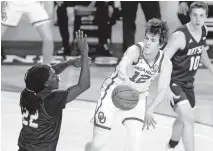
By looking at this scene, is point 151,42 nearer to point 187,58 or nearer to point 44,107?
point 187,58

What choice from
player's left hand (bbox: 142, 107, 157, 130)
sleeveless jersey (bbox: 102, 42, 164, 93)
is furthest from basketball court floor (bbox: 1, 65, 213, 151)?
player's left hand (bbox: 142, 107, 157, 130)

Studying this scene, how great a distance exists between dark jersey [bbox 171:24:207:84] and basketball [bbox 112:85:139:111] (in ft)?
1.68

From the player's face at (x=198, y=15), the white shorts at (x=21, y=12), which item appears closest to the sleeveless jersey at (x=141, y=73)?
the player's face at (x=198, y=15)

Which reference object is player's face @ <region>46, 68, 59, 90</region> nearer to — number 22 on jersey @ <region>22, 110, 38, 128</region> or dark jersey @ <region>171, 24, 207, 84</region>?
number 22 on jersey @ <region>22, 110, 38, 128</region>

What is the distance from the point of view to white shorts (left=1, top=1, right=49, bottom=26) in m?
4.86

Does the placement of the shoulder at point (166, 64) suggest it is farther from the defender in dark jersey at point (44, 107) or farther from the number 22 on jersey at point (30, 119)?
the number 22 on jersey at point (30, 119)

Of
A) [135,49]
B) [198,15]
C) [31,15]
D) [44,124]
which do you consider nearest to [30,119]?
[44,124]

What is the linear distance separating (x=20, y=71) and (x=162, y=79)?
2787mm

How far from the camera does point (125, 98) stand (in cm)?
Result: 348

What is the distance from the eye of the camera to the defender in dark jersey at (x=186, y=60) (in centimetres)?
378

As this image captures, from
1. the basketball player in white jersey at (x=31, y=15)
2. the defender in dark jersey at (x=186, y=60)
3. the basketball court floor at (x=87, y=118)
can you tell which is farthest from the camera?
the basketball player in white jersey at (x=31, y=15)

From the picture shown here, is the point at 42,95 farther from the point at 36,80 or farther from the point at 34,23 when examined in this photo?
the point at 34,23

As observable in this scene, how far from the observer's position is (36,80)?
2.83m

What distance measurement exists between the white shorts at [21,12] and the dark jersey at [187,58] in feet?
4.89
